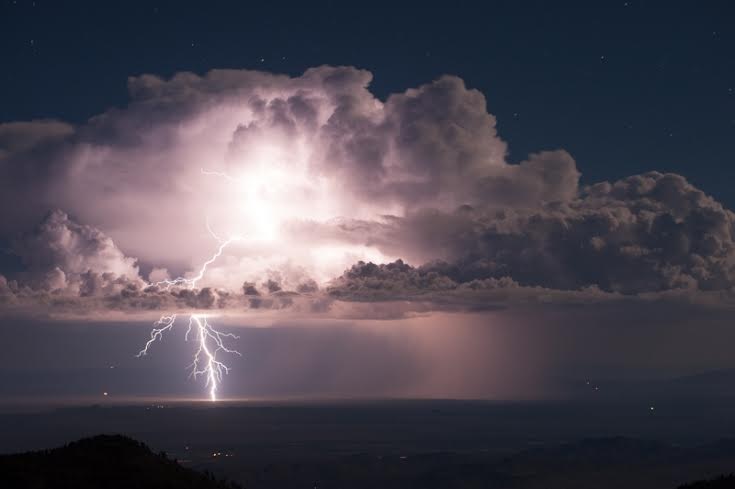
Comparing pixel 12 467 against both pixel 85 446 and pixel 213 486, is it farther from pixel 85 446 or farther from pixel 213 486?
pixel 213 486

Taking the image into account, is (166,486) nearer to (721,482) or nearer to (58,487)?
(58,487)

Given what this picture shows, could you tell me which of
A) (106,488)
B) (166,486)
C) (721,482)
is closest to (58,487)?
(106,488)

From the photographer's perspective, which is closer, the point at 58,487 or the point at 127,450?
the point at 58,487

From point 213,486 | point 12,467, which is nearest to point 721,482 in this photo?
point 213,486

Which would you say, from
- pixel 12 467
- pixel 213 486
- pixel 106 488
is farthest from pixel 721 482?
pixel 12 467

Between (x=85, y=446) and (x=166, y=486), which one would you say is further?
(x=85, y=446)
